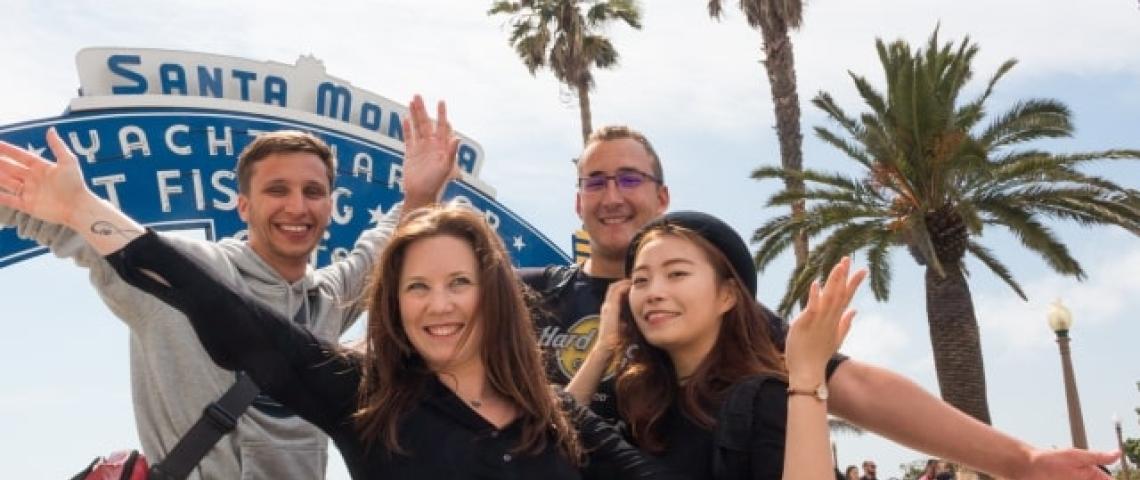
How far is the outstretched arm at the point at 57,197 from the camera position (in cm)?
242

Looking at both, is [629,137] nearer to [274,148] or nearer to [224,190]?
[274,148]

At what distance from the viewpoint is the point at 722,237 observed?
9.64 feet

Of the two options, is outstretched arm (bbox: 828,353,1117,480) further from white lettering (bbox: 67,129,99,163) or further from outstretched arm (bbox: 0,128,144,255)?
white lettering (bbox: 67,129,99,163)

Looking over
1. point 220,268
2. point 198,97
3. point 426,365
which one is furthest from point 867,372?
A: point 198,97

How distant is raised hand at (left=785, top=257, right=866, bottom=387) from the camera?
2.50 m

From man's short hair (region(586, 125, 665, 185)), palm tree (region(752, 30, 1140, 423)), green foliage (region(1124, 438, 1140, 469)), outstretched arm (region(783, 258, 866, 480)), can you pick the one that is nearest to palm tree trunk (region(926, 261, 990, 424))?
palm tree (region(752, 30, 1140, 423))

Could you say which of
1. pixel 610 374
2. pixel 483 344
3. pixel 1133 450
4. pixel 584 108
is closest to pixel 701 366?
pixel 610 374

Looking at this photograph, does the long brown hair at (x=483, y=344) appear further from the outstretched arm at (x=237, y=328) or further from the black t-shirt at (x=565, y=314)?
the black t-shirt at (x=565, y=314)

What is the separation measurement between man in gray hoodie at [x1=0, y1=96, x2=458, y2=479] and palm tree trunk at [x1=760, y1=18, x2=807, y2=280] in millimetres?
16178

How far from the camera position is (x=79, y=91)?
7.46m

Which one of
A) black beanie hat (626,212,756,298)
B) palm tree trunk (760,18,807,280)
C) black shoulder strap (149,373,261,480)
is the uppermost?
palm tree trunk (760,18,807,280)

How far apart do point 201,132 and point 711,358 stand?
5.68 metres

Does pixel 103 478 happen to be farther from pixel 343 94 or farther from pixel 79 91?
pixel 343 94

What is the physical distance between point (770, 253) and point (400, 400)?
1630 centimetres
